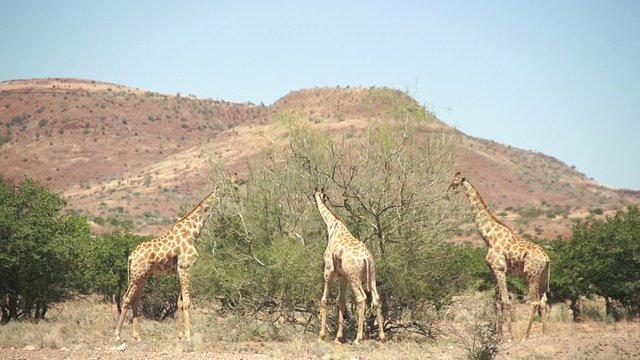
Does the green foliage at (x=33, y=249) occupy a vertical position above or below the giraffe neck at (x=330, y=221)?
below

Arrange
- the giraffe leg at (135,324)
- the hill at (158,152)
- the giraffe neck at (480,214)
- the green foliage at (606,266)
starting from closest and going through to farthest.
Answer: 1. the giraffe leg at (135,324)
2. the giraffe neck at (480,214)
3. the green foliage at (606,266)
4. the hill at (158,152)

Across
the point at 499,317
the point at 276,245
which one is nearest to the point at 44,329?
the point at 276,245

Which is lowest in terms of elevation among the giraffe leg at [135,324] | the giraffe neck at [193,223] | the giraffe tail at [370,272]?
the giraffe leg at [135,324]

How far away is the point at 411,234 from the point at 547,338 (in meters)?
3.42

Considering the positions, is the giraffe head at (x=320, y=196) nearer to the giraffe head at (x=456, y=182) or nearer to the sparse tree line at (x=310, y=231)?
the sparse tree line at (x=310, y=231)

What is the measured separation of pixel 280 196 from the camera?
50.1ft

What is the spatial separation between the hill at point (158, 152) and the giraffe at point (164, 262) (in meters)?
37.6

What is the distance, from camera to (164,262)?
1433cm

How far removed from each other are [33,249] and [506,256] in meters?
10.7

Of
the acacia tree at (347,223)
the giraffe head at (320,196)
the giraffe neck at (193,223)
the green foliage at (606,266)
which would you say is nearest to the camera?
the acacia tree at (347,223)

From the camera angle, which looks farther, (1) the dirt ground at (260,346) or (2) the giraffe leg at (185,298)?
(2) the giraffe leg at (185,298)

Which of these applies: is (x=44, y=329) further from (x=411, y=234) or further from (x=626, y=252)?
(x=626, y=252)

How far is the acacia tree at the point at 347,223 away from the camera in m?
14.0

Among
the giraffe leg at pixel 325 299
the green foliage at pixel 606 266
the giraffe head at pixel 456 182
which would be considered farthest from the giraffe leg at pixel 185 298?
the green foliage at pixel 606 266
